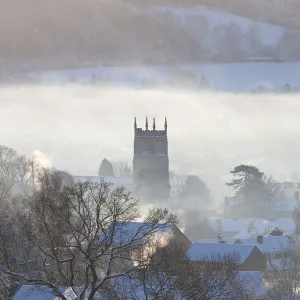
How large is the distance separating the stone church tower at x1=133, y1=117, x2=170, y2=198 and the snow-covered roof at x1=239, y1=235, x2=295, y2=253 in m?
48.0

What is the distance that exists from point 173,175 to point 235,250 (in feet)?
307

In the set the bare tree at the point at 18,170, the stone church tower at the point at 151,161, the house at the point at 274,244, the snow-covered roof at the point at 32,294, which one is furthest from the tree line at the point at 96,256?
the stone church tower at the point at 151,161

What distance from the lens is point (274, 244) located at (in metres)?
76.7

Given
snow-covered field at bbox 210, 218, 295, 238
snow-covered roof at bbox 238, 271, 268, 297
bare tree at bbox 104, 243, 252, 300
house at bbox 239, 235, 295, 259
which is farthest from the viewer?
Answer: snow-covered field at bbox 210, 218, 295, 238

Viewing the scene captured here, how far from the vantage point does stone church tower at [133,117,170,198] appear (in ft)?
420

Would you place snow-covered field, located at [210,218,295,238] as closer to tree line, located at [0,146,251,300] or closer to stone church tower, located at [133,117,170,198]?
stone church tower, located at [133,117,170,198]

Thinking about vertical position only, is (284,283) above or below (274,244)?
below

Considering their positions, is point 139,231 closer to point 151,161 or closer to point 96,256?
A: point 96,256

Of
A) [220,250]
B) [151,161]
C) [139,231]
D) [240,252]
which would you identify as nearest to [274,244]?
[240,252]

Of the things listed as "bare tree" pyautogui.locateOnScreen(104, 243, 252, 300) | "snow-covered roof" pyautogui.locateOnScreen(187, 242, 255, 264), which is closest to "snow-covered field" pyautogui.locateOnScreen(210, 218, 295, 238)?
"snow-covered roof" pyautogui.locateOnScreen(187, 242, 255, 264)

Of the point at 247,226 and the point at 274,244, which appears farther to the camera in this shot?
the point at 247,226

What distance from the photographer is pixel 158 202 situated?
120812 mm

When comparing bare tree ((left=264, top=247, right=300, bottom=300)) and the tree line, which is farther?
bare tree ((left=264, top=247, right=300, bottom=300))

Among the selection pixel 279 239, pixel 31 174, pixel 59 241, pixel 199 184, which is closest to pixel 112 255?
pixel 59 241
